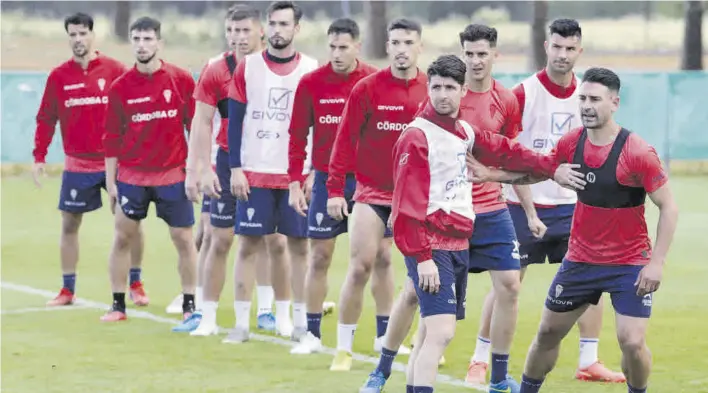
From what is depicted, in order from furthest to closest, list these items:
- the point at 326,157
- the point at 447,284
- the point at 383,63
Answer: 1. the point at 383,63
2. the point at 326,157
3. the point at 447,284

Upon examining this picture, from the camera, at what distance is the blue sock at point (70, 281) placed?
45.2 feet

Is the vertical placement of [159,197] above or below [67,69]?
below

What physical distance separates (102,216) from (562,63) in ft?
38.7

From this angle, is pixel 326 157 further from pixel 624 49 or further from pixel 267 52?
pixel 624 49

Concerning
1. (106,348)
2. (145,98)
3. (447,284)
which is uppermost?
(145,98)

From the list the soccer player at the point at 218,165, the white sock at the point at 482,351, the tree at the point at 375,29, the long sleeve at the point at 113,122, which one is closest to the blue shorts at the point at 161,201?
the long sleeve at the point at 113,122

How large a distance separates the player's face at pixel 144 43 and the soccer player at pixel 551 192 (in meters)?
3.54

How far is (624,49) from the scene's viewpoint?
43812 mm

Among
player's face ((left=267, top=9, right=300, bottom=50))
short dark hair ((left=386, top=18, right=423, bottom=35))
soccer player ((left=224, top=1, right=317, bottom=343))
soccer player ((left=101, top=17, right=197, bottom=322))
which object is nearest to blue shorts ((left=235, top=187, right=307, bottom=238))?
soccer player ((left=224, top=1, right=317, bottom=343))

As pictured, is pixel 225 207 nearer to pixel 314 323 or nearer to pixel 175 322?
pixel 175 322

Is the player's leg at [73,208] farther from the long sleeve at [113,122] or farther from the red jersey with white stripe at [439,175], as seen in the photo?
the red jersey with white stripe at [439,175]

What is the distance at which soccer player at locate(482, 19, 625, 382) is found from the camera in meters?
10.1

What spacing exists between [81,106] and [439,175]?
622 centimetres

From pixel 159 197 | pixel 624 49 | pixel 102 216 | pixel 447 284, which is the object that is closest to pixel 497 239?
pixel 447 284
